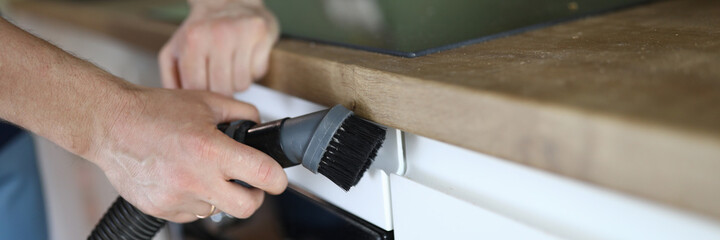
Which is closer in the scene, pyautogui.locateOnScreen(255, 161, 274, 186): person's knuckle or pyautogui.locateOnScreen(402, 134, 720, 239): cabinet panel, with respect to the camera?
pyautogui.locateOnScreen(402, 134, 720, 239): cabinet panel

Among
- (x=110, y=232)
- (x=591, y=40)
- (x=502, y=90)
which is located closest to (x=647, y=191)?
(x=502, y=90)

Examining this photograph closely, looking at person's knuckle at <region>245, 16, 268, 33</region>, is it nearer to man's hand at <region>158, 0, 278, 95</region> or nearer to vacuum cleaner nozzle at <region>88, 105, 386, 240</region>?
man's hand at <region>158, 0, 278, 95</region>

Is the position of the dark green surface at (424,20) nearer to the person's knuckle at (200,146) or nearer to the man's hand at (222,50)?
the man's hand at (222,50)

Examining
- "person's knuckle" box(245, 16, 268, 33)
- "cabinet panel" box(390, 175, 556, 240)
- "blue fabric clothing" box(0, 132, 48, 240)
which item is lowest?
"blue fabric clothing" box(0, 132, 48, 240)

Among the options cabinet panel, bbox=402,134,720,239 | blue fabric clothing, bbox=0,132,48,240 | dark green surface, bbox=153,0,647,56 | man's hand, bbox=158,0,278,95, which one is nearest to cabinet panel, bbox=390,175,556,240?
cabinet panel, bbox=402,134,720,239

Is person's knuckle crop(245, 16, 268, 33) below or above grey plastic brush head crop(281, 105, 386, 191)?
above

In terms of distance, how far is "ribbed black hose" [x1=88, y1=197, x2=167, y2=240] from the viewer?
619 millimetres

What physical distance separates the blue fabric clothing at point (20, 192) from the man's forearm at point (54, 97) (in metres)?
0.39

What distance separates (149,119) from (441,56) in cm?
24

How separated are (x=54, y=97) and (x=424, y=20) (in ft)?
1.18

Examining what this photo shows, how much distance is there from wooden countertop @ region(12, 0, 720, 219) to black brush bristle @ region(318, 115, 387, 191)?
2 cm

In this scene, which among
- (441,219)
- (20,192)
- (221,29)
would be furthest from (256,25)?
(20,192)

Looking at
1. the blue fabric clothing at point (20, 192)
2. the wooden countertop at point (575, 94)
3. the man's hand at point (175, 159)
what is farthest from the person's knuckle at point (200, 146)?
the blue fabric clothing at point (20, 192)

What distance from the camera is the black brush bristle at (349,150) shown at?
0.48 metres
